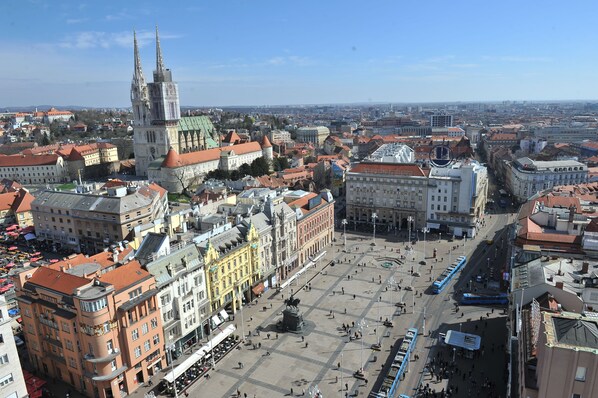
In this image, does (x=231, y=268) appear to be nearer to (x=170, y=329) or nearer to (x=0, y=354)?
(x=170, y=329)

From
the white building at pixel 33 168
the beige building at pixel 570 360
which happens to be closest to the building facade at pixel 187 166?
the white building at pixel 33 168

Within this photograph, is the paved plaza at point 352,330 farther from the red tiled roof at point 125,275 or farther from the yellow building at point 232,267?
the red tiled roof at point 125,275

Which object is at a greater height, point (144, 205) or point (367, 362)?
point (144, 205)

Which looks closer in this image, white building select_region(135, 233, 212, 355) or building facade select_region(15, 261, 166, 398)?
building facade select_region(15, 261, 166, 398)

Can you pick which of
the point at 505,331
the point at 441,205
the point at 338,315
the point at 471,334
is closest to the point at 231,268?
the point at 338,315

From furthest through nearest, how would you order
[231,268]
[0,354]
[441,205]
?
[441,205], [231,268], [0,354]

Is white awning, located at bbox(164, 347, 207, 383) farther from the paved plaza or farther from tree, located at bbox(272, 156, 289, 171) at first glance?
tree, located at bbox(272, 156, 289, 171)

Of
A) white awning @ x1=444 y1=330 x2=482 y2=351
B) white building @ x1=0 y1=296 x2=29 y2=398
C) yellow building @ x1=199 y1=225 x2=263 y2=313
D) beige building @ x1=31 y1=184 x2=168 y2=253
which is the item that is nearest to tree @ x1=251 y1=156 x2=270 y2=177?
beige building @ x1=31 y1=184 x2=168 y2=253

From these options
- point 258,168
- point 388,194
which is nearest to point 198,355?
point 388,194
